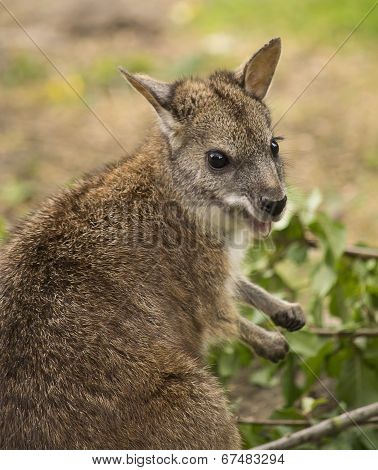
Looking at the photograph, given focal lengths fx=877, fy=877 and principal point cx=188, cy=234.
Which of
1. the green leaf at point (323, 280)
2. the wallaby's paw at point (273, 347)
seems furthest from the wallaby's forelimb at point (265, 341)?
the green leaf at point (323, 280)

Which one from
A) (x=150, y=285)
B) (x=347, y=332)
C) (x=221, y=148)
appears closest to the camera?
(x=150, y=285)

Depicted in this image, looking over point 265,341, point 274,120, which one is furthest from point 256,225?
point 274,120

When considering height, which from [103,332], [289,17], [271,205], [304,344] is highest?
[289,17]

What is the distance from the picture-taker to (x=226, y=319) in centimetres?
468

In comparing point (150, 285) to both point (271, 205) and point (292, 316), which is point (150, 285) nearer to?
point (271, 205)

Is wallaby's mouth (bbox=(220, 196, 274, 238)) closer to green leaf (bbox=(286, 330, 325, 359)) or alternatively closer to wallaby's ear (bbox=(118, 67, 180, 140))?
wallaby's ear (bbox=(118, 67, 180, 140))

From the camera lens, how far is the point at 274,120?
8594 millimetres

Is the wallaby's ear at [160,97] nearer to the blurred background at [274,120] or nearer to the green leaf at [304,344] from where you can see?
the blurred background at [274,120]

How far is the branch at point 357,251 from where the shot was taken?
5566 mm

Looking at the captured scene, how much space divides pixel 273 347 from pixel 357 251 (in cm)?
104

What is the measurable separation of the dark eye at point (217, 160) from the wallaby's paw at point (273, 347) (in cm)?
105

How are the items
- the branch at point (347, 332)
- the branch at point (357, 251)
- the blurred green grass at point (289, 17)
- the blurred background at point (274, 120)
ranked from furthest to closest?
the blurred green grass at point (289, 17)
the branch at point (357, 251)
the blurred background at point (274, 120)
the branch at point (347, 332)

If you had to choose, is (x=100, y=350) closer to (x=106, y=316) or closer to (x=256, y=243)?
(x=106, y=316)

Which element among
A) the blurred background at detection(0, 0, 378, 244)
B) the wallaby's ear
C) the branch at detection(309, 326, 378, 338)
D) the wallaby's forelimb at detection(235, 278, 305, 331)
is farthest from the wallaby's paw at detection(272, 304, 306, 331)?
the blurred background at detection(0, 0, 378, 244)
